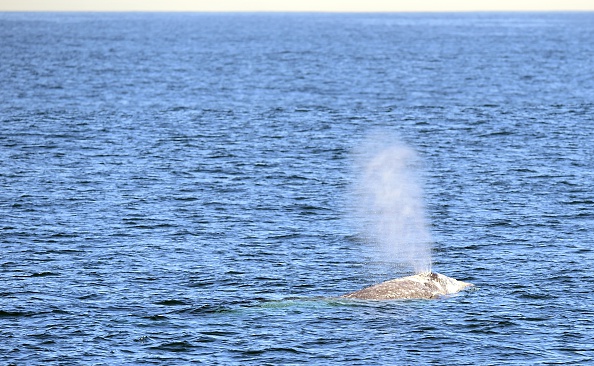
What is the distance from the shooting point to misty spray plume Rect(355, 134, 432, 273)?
5228 centimetres

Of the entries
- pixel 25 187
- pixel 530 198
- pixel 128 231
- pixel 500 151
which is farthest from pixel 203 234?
pixel 500 151

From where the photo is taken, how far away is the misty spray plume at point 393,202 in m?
52.3

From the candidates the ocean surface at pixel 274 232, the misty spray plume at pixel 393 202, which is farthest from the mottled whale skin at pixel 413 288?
the misty spray plume at pixel 393 202

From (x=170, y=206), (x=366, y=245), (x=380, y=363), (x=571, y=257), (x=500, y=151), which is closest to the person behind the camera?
(x=380, y=363)

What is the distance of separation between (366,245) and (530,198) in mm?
14419

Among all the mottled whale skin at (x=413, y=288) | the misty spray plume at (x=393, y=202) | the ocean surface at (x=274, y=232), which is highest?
the mottled whale skin at (x=413, y=288)

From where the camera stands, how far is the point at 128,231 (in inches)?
2156

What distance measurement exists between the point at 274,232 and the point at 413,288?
44.3ft

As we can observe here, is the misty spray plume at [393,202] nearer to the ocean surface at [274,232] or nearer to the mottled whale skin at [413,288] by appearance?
the ocean surface at [274,232]

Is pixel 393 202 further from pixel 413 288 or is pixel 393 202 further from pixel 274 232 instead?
pixel 413 288

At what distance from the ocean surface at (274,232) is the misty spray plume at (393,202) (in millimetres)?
847

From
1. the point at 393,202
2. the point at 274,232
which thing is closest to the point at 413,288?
the point at 274,232

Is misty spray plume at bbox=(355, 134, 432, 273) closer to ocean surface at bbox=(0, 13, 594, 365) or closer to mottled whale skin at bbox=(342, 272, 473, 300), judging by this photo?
ocean surface at bbox=(0, 13, 594, 365)

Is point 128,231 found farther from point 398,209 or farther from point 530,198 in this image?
point 530,198
